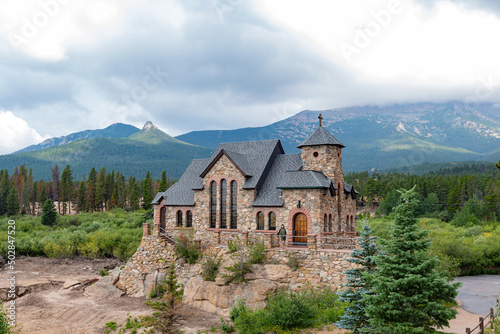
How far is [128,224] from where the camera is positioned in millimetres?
67250

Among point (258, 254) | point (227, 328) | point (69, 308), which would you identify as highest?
point (258, 254)

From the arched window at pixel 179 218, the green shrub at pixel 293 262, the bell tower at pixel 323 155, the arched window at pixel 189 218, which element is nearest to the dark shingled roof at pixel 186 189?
the arched window at pixel 189 218

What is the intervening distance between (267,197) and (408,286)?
54.8ft

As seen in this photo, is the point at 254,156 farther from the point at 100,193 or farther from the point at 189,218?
the point at 100,193

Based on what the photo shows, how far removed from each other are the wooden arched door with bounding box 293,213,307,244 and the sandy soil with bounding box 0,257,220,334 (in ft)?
27.1

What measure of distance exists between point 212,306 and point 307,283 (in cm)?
703

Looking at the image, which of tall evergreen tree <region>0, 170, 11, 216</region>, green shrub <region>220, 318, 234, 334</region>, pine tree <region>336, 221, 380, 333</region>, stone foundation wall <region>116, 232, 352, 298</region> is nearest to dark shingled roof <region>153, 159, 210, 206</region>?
stone foundation wall <region>116, 232, 352, 298</region>

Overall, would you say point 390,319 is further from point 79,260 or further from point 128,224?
point 128,224

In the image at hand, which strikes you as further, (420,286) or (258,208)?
(258,208)

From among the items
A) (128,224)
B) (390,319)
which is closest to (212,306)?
(390,319)

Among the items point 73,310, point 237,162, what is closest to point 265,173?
point 237,162

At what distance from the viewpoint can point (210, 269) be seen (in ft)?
90.7

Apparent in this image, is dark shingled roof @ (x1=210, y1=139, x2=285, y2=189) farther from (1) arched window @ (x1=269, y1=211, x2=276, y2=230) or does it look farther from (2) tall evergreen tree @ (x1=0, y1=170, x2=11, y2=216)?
(2) tall evergreen tree @ (x1=0, y1=170, x2=11, y2=216)

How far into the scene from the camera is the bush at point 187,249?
30562 millimetres
